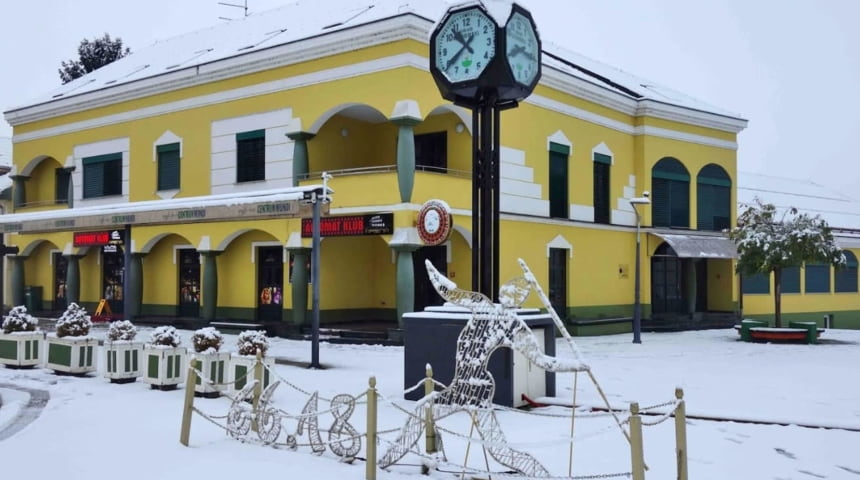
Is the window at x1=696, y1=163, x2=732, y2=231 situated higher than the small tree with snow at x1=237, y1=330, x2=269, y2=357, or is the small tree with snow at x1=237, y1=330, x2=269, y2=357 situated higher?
the window at x1=696, y1=163, x2=732, y2=231

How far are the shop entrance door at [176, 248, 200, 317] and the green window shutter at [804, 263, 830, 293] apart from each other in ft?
81.8

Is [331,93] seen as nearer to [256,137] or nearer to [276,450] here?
[256,137]

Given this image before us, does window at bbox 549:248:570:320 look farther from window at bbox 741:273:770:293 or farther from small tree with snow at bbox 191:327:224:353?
small tree with snow at bbox 191:327:224:353

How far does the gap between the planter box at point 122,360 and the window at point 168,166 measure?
12937 millimetres

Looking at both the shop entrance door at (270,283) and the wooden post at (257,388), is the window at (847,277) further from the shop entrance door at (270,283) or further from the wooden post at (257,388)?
the wooden post at (257,388)

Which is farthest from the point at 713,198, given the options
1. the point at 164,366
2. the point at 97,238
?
the point at 164,366

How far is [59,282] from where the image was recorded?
3030cm

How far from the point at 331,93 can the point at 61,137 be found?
13.4 meters

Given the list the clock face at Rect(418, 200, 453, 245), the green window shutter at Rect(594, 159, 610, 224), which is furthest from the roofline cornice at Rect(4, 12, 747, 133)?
the clock face at Rect(418, 200, 453, 245)

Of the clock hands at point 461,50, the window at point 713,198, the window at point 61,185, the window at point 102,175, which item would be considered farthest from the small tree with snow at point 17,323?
the window at point 713,198

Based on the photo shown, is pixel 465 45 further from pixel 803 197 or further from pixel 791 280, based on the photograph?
pixel 803 197

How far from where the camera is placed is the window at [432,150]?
75.7 ft

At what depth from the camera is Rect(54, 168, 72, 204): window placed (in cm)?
2970

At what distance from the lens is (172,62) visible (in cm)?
2798
